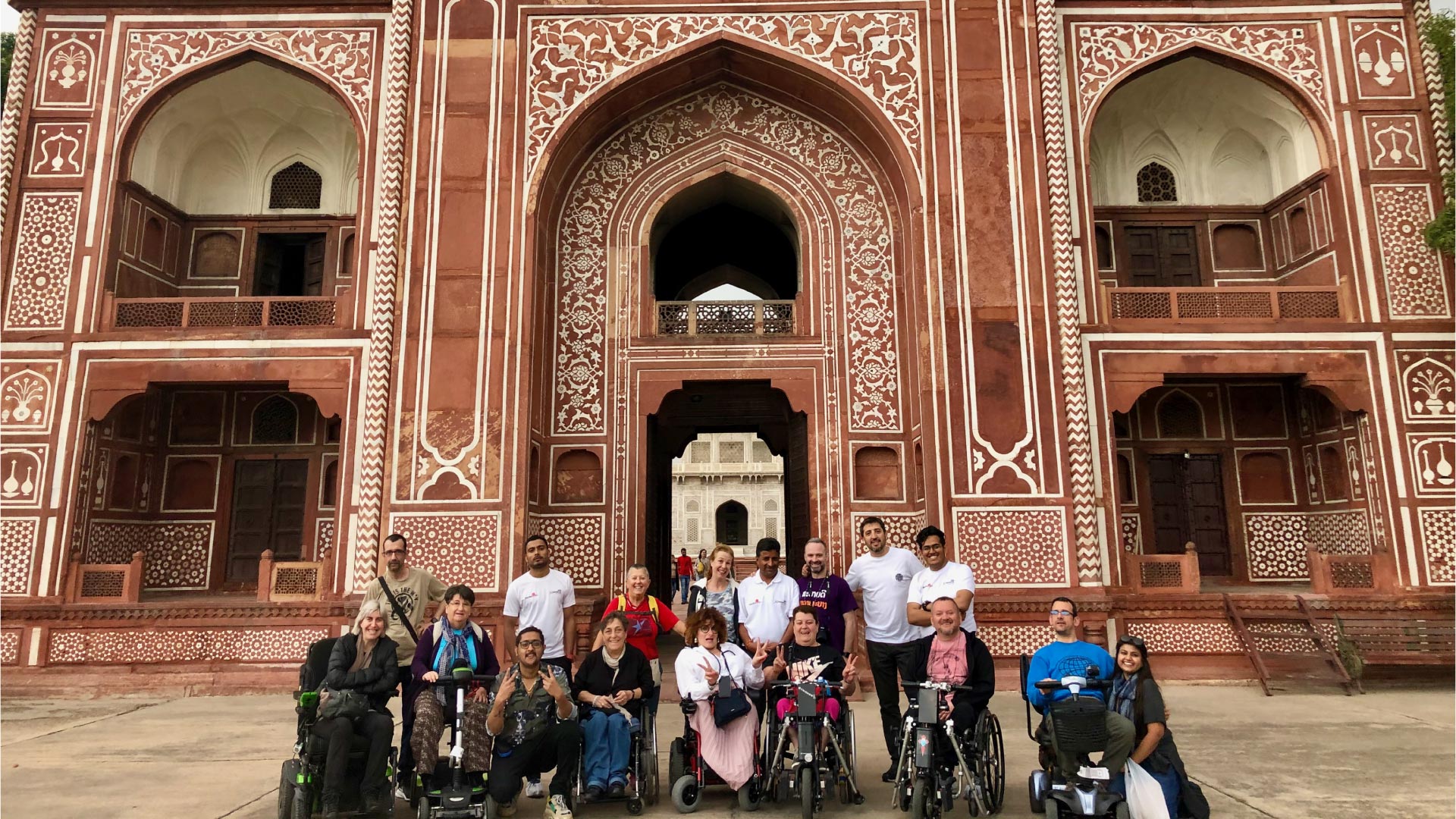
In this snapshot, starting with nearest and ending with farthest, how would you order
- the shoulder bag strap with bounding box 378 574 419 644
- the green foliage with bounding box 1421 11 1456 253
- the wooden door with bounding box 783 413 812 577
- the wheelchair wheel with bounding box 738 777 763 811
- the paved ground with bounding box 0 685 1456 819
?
the wheelchair wheel with bounding box 738 777 763 811 < the paved ground with bounding box 0 685 1456 819 < the shoulder bag strap with bounding box 378 574 419 644 < the green foliage with bounding box 1421 11 1456 253 < the wooden door with bounding box 783 413 812 577

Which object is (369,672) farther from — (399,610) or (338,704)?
(399,610)

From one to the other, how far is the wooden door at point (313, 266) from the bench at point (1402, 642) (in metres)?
11.9

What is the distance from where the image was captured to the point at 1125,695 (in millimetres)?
3971

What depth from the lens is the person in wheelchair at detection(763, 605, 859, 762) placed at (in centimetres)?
443

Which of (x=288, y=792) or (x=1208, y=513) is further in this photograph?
(x=1208, y=513)

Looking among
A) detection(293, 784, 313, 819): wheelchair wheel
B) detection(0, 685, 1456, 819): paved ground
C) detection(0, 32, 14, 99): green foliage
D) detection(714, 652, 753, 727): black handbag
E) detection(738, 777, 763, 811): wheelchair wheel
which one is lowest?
detection(0, 685, 1456, 819): paved ground

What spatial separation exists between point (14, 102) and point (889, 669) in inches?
436

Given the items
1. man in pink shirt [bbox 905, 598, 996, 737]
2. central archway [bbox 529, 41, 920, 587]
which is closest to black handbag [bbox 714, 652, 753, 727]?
man in pink shirt [bbox 905, 598, 996, 737]

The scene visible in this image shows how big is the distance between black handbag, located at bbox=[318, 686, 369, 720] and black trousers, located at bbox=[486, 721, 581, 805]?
26.0 inches

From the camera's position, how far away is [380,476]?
29.9 ft

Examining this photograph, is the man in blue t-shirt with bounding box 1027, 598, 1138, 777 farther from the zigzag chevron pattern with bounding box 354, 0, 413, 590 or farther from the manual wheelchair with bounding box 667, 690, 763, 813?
the zigzag chevron pattern with bounding box 354, 0, 413, 590


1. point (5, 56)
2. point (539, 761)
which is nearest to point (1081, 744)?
point (539, 761)

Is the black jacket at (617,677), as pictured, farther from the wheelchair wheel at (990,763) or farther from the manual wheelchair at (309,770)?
the wheelchair wheel at (990,763)

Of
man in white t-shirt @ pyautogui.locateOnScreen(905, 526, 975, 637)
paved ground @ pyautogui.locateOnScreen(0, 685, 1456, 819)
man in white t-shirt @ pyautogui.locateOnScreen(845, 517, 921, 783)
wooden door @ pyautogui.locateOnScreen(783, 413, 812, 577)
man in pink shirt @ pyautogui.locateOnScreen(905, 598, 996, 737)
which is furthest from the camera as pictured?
wooden door @ pyautogui.locateOnScreen(783, 413, 812, 577)
